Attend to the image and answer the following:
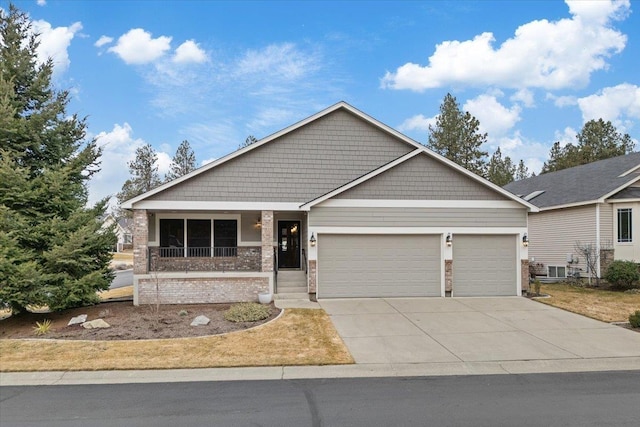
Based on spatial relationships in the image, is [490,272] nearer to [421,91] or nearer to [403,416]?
[403,416]

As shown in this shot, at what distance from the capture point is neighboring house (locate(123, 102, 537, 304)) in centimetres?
1388

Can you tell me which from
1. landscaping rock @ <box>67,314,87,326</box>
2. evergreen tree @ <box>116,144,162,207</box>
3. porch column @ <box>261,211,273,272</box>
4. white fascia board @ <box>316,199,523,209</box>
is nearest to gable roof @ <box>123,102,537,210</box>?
white fascia board @ <box>316,199,523,209</box>

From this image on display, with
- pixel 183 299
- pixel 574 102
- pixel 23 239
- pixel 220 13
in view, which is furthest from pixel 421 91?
pixel 23 239

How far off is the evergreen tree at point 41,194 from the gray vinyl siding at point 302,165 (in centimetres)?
253

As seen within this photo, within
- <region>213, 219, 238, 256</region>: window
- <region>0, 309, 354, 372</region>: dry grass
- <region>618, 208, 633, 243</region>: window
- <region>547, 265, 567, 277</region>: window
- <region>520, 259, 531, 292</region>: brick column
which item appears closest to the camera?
<region>0, 309, 354, 372</region>: dry grass

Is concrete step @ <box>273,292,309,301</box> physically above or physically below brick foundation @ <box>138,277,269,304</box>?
below

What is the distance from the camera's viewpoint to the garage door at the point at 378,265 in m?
14.2

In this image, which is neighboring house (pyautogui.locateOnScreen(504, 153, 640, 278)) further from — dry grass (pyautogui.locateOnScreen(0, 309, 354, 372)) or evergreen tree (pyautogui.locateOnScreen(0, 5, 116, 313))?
evergreen tree (pyautogui.locateOnScreen(0, 5, 116, 313))

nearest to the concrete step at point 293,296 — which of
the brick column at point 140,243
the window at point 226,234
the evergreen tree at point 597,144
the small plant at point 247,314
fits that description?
the small plant at point 247,314

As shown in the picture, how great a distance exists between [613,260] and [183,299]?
59.7 ft

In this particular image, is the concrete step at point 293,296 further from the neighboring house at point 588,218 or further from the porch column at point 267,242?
the neighboring house at point 588,218

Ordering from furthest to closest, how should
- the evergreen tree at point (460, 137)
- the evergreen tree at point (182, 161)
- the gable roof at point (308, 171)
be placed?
the evergreen tree at point (182, 161) < the evergreen tree at point (460, 137) < the gable roof at point (308, 171)

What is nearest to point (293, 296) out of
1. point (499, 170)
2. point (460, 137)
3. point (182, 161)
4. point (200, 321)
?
point (200, 321)

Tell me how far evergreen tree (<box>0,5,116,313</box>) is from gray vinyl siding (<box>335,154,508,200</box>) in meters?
8.64
